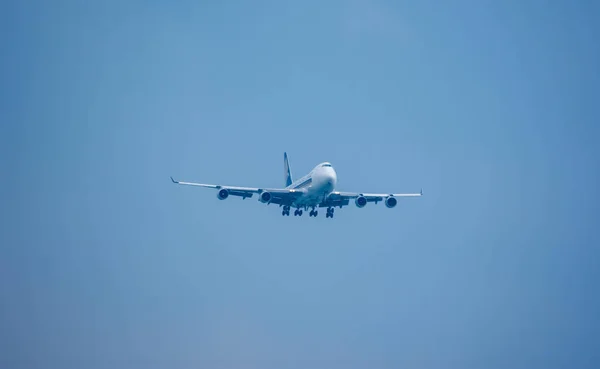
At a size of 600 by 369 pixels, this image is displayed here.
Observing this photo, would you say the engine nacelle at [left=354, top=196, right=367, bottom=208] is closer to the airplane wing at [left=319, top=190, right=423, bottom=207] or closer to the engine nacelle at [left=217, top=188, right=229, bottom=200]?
the airplane wing at [left=319, top=190, right=423, bottom=207]

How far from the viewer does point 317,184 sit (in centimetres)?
6328

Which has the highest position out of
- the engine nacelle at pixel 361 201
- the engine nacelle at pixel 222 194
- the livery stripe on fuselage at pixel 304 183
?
the livery stripe on fuselage at pixel 304 183

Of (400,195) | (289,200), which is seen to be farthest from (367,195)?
(289,200)

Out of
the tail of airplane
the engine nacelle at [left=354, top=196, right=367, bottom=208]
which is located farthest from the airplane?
the tail of airplane

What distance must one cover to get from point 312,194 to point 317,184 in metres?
2.09

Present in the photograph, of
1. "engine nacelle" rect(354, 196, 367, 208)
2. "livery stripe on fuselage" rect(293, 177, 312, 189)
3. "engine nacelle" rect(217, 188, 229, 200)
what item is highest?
"livery stripe on fuselage" rect(293, 177, 312, 189)

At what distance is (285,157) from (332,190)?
29450 mm

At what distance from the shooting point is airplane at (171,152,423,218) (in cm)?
6312

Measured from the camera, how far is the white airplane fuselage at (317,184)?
205 feet

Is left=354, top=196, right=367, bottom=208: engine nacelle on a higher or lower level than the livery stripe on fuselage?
lower

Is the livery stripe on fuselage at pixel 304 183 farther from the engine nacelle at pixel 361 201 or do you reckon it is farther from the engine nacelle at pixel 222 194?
the engine nacelle at pixel 222 194

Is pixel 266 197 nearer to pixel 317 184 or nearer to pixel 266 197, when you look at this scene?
pixel 266 197

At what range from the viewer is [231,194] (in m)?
68.5

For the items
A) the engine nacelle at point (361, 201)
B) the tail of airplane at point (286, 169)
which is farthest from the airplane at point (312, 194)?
the tail of airplane at point (286, 169)
